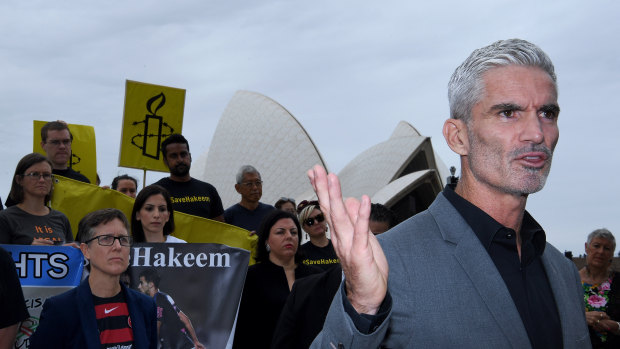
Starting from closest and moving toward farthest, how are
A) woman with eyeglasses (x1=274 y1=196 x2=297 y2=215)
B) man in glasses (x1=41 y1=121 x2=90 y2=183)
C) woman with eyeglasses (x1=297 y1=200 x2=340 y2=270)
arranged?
man in glasses (x1=41 y1=121 x2=90 y2=183)
woman with eyeglasses (x1=297 y1=200 x2=340 y2=270)
woman with eyeglasses (x1=274 y1=196 x2=297 y2=215)

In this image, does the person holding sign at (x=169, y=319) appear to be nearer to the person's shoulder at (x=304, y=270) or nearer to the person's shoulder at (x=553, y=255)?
the person's shoulder at (x=304, y=270)

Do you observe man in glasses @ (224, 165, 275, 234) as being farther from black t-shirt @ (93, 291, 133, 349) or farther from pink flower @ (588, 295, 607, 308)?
black t-shirt @ (93, 291, 133, 349)

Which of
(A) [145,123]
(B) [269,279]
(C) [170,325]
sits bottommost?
(C) [170,325]

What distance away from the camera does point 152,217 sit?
4.29m

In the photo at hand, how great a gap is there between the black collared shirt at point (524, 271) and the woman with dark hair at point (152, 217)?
114 inches

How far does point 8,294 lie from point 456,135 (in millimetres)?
2277

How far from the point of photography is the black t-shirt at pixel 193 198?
17.9 ft

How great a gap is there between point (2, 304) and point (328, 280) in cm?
163

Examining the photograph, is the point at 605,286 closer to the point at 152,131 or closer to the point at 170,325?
the point at 170,325

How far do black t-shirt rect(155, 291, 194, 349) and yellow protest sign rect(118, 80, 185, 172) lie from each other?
2.85 meters

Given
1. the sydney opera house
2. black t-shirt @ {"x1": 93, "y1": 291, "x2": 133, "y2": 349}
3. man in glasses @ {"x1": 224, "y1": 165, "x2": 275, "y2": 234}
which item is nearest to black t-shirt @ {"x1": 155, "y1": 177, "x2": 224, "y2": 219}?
man in glasses @ {"x1": 224, "y1": 165, "x2": 275, "y2": 234}

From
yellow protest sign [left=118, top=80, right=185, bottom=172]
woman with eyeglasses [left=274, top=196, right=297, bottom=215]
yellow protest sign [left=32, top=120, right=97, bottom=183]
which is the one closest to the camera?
yellow protest sign [left=32, top=120, right=97, bottom=183]

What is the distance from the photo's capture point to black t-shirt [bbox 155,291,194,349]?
3.91 metres

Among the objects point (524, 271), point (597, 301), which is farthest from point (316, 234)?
point (524, 271)
